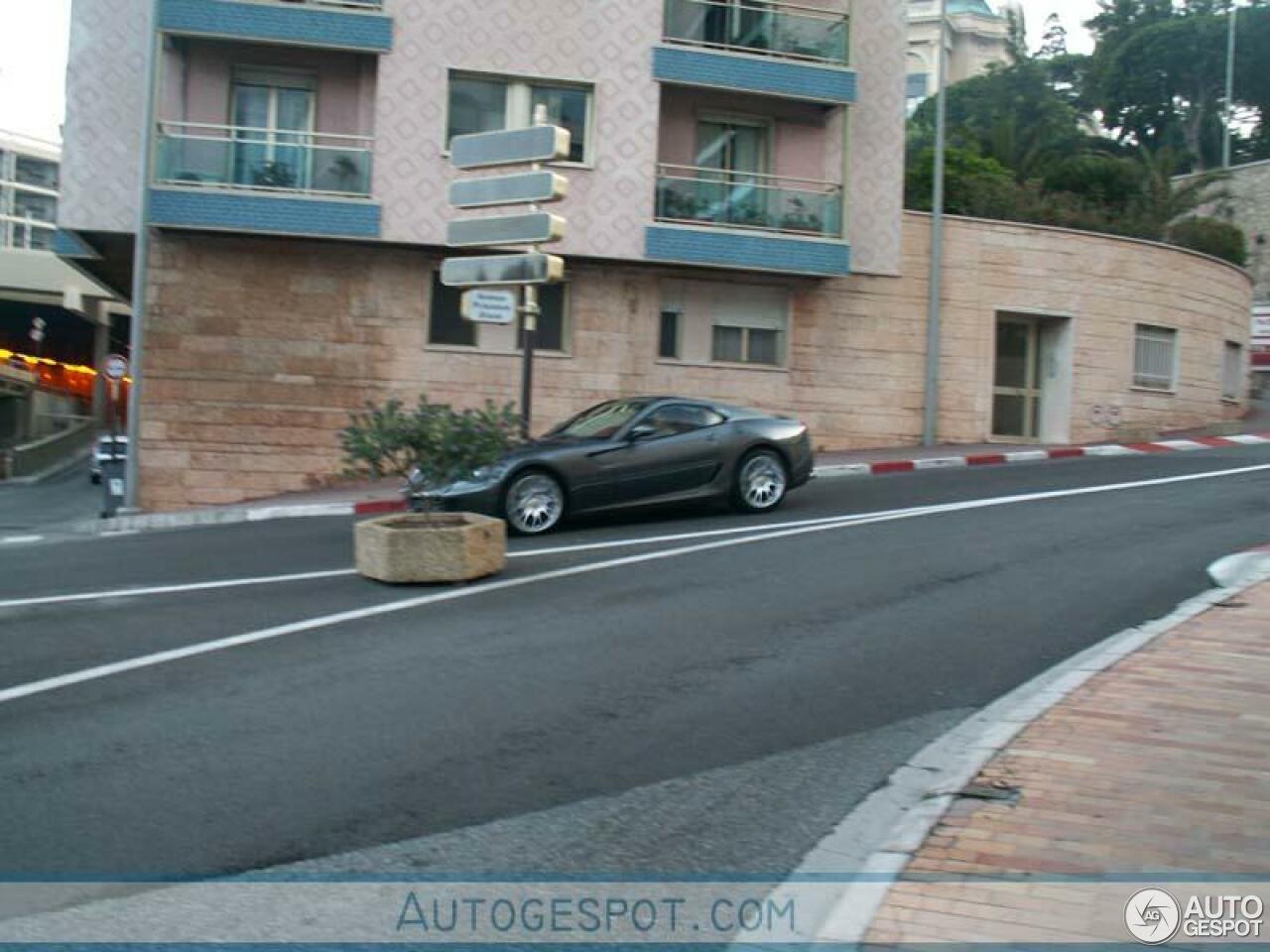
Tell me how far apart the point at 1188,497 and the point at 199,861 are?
13506mm

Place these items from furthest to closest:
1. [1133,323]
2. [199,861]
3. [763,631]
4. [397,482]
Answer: [1133,323]
[397,482]
[763,631]
[199,861]

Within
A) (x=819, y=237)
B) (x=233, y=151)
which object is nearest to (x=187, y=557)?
(x=233, y=151)

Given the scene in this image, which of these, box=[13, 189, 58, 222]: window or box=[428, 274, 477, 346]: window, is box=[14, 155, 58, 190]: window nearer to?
box=[13, 189, 58, 222]: window

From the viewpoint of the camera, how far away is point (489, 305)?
15.7 meters

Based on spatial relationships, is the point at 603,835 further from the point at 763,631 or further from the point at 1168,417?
the point at 1168,417

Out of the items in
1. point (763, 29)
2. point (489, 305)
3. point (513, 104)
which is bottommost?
point (489, 305)

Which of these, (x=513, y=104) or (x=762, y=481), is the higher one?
(x=513, y=104)

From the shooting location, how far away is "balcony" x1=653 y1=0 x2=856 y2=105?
22.1 m

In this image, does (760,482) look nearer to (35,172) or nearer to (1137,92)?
(1137,92)

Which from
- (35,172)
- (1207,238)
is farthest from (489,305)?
(35,172)

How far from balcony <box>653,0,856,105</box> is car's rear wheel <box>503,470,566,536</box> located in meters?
10.3

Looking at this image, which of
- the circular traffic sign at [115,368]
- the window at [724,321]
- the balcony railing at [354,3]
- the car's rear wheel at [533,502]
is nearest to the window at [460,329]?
the window at [724,321]

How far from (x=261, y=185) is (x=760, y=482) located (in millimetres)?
10195

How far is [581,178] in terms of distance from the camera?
70.9ft
